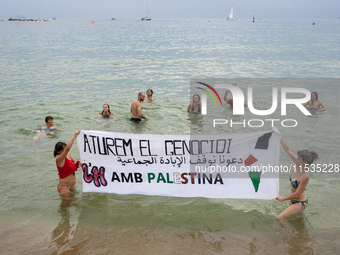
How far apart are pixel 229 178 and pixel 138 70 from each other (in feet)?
89.3

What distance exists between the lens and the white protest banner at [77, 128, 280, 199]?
6.73 m

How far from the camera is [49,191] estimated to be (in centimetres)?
855

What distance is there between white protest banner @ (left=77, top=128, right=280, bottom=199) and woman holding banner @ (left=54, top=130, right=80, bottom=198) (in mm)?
405

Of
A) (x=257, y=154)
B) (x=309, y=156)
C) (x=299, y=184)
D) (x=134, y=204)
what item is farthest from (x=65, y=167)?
(x=309, y=156)

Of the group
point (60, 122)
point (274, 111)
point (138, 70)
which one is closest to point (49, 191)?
point (60, 122)

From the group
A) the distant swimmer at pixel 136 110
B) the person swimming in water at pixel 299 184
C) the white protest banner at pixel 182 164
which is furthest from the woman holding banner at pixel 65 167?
the distant swimmer at pixel 136 110

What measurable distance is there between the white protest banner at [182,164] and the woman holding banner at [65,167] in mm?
405

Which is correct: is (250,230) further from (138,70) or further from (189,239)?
(138,70)

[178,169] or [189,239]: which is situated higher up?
[178,169]

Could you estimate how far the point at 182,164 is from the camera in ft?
22.8

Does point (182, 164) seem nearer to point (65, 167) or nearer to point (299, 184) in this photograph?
point (299, 184)

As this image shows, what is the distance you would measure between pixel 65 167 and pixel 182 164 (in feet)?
9.48

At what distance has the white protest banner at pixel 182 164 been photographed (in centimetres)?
673

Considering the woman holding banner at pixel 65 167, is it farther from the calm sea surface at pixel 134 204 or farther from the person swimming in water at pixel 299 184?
the person swimming in water at pixel 299 184
